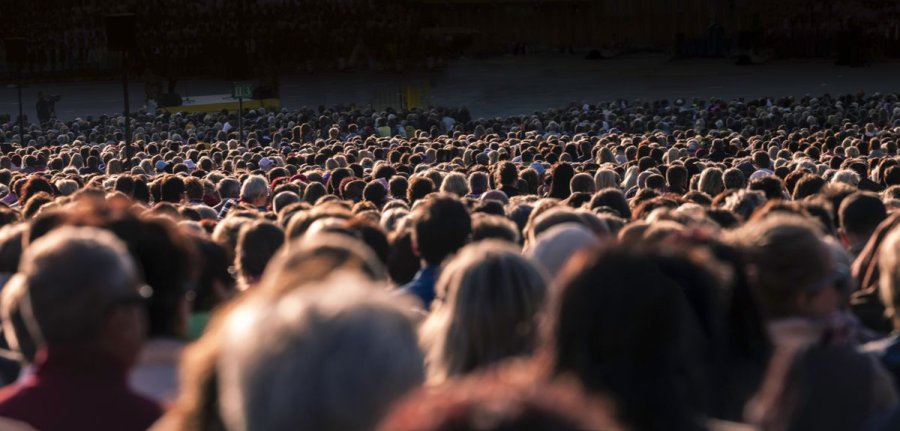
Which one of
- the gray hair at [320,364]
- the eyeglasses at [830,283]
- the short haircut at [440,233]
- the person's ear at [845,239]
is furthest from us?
the person's ear at [845,239]

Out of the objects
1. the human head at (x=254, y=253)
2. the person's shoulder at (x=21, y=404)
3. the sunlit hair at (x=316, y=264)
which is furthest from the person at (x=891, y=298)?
the human head at (x=254, y=253)

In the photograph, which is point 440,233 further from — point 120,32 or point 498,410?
point 120,32

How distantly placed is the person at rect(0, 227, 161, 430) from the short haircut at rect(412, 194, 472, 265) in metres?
2.65

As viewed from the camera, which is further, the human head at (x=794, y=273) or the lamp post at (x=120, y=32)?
the lamp post at (x=120, y=32)

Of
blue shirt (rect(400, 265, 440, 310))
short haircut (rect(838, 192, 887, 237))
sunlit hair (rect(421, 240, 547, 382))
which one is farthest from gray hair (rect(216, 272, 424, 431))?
short haircut (rect(838, 192, 887, 237))

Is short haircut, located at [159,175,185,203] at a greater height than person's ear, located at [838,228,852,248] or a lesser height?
lesser

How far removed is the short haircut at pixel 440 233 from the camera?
19.3 ft

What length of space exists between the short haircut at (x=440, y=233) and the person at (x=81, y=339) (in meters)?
2.65

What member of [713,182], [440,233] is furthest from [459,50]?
[440,233]

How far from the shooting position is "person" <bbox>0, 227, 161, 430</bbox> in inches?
127

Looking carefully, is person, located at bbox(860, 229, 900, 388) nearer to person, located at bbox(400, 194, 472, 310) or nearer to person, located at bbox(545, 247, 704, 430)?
person, located at bbox(545, 247, 704, 430)

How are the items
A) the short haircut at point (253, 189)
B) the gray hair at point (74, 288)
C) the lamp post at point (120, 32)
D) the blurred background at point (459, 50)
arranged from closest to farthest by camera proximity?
the gray hair at point (74, 288) < the short haircut at point (253, 189) < the lamp post at point (120, 32) < the blurred background at point (459, 50)

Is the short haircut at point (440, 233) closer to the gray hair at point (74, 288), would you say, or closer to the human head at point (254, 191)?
the gray hair at point (74, 288)

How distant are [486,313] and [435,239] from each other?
7.02 feet
